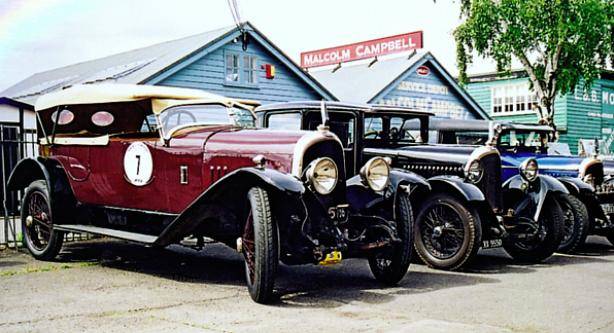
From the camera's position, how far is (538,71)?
73.4 feet

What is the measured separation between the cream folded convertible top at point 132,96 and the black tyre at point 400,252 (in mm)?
2259

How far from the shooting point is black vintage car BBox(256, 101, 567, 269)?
7387mm

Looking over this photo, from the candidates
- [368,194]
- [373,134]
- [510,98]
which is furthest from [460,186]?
[510,98]

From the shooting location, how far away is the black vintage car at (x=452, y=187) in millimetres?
7387

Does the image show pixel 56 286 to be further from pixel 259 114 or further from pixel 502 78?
pixel 502 78

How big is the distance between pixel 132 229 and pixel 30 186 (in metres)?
1.57

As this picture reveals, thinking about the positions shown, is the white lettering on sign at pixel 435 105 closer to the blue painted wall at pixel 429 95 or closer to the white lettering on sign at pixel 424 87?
the blue painted wall at pixel 429 95

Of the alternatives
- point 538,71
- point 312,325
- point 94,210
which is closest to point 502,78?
point 538,71

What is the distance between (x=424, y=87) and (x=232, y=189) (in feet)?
62.4

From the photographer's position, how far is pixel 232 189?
6.02 meters

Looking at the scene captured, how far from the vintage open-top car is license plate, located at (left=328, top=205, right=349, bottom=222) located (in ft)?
0.04

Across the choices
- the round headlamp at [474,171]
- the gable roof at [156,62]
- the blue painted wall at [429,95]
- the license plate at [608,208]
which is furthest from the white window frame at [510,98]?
the round headlamp at [474,171]

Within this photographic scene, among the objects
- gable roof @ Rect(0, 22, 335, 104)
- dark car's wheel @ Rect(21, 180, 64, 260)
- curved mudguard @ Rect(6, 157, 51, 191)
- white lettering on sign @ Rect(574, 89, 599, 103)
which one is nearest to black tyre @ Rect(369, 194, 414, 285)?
dark car's wheel @ Rect(21, 180, 64, 260)

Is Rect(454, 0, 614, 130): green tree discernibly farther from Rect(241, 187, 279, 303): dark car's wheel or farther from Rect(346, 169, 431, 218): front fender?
Rect(241, 187, 279, 303): dark car's wheel
